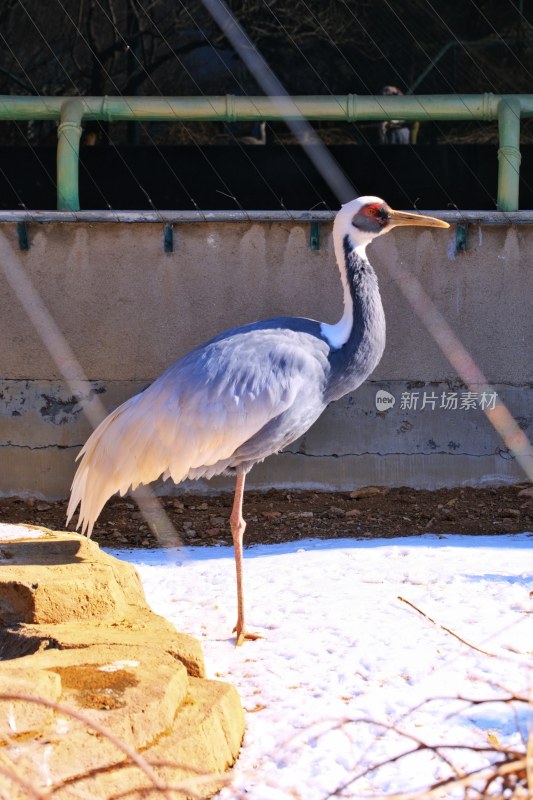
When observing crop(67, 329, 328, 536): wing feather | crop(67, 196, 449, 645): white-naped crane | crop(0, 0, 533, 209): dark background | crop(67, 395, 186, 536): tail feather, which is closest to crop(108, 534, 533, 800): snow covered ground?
crop(67, 196, 449, 645): white-naped crane

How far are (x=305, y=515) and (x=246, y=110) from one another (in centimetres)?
310

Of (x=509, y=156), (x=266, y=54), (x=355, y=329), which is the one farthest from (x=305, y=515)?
(x=266, y=54)

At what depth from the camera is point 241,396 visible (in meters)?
5.39

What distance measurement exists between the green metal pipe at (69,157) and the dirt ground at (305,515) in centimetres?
216

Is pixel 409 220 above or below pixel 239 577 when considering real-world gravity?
above

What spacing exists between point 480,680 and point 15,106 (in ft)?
19.1

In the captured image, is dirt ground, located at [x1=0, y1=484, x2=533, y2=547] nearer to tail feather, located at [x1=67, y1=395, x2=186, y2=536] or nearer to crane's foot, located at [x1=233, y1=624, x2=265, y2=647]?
tail feather, located at [x1=67, y1=395, x2=186, y2=536]

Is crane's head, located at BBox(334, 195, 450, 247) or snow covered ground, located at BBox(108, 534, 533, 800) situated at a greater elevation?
crane's head, located at BBox(334, 195, 450, 247)

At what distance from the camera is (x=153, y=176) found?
31.1ft

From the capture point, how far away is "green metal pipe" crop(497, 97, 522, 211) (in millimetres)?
7840

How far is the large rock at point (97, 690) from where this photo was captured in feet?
10.2

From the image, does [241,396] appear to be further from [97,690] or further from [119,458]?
[97,690]

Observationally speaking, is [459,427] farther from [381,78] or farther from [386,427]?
[381,78]

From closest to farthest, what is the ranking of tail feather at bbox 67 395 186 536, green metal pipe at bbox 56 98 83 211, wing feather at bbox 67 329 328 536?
1. wing feather at bbox 67 329 328 536
2. tail feather at bbox 67 395 186 536
3. green metal pipe at bbox 56 98 83 211
